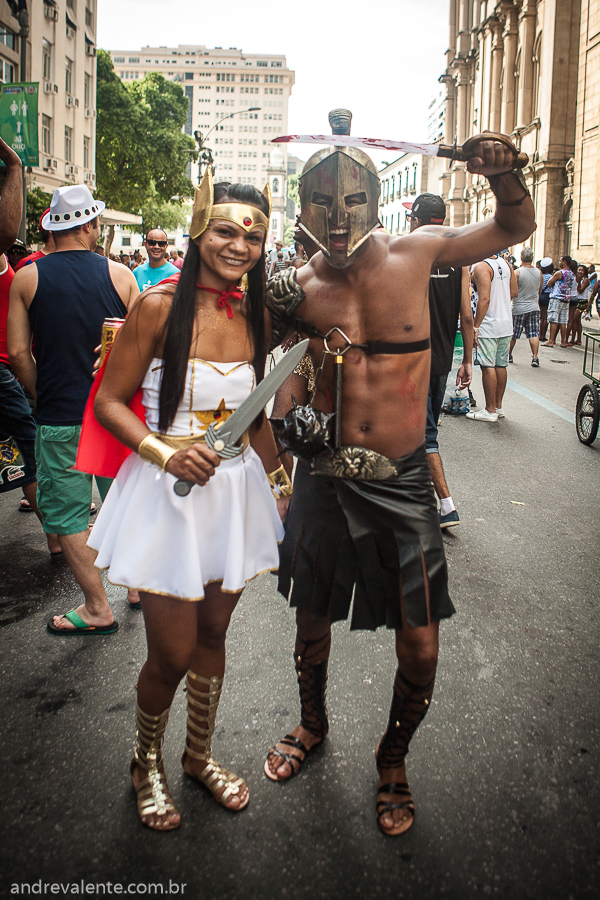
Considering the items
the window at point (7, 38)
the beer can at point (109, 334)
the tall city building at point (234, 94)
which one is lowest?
the beer can at point (109, 334)

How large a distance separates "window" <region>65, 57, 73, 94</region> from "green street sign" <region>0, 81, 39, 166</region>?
94.1ft

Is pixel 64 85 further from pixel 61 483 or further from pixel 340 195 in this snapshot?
pixel 340 195

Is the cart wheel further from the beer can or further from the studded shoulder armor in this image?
the beer can

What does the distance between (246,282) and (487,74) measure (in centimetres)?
4228

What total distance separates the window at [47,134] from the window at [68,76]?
122 inches

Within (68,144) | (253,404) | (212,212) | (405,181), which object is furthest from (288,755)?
(405,181)

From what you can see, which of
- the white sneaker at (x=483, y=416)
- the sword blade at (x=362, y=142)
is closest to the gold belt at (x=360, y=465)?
the sword blade at (x=362, y=142)

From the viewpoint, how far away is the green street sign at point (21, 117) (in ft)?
38.6

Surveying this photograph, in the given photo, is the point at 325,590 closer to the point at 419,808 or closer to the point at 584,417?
the point at 419,808

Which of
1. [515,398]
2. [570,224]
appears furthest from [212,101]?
[515,398]

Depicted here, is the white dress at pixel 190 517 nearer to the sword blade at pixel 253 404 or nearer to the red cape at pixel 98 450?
the red cape at pixel 98 450

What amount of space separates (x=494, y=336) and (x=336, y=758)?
271 inches

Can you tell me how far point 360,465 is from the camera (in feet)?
7.87

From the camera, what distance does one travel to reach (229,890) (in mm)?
2074
